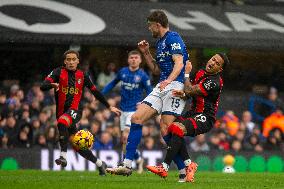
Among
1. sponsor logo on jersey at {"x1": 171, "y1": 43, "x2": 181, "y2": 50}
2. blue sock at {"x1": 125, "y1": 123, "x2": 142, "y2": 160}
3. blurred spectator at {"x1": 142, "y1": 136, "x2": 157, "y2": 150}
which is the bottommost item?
blue sock at {"x1": 125, "y1": 123, "x2": 142, "y2": 160}

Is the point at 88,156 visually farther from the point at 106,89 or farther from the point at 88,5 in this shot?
the point at 88,5

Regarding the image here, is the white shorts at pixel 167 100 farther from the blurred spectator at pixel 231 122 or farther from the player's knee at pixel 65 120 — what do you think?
the blurred spectator at pixel 231 122

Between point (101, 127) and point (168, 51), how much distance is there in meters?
8.95

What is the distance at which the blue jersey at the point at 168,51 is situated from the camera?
13633mm

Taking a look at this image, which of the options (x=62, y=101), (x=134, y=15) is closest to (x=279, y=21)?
(x=134, y=15)

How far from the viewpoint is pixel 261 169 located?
22672 mm

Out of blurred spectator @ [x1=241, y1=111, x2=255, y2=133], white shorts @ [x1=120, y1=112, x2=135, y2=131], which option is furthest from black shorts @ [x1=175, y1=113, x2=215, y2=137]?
blurred spectator @ [x1=241, y1=111, x2=255, y2=133]

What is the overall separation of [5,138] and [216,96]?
8.82 m

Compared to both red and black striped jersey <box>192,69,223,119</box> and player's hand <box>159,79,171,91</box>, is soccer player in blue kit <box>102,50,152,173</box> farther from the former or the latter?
player's hand <box>159,79,171,91</box>

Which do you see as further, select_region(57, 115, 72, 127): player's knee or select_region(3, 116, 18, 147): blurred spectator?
select_region(3, 116, 18, 147): blurred spectator

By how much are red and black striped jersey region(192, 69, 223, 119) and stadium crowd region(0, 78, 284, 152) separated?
27.0ft

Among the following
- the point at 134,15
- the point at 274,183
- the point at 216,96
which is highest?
the point at 134,15

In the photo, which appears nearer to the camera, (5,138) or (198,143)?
(5,138)

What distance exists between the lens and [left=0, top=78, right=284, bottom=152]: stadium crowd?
846 inches
